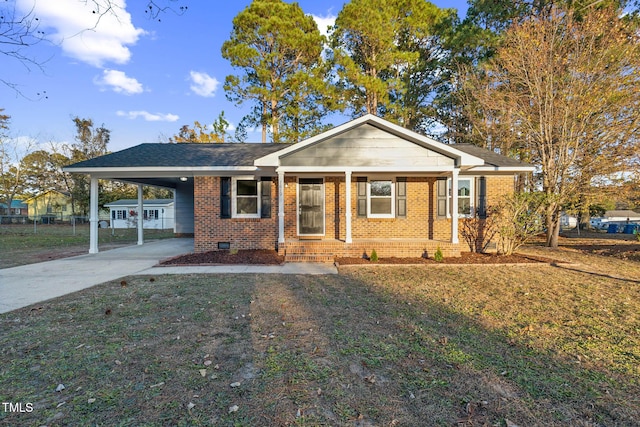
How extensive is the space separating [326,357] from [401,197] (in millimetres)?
7874

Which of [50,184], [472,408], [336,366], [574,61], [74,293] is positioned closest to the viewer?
[472,408]

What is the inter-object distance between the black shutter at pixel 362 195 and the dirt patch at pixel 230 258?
3116 millimetres

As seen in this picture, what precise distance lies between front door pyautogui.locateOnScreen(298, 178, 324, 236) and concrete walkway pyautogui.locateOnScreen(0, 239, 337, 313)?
2.27 metres

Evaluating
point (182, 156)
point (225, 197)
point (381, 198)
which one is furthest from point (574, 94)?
point (182, 156)

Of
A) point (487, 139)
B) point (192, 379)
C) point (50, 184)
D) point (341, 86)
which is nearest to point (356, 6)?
point (341, 86)

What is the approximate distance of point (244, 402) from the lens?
7.77ft

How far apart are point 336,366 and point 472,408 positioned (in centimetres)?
117

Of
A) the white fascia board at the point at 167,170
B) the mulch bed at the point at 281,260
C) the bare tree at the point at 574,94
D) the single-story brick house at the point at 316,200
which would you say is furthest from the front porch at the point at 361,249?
the bare tree at the point at 574,94

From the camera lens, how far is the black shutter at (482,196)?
33.8 feet

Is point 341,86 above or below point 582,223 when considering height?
above

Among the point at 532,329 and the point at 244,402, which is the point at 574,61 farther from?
the point at 244,402

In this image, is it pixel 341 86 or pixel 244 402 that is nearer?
pixel 244 402

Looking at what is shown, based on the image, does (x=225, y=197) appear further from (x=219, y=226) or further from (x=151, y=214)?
(x=151, y=214)

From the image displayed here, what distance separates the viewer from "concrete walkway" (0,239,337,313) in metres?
5.42
